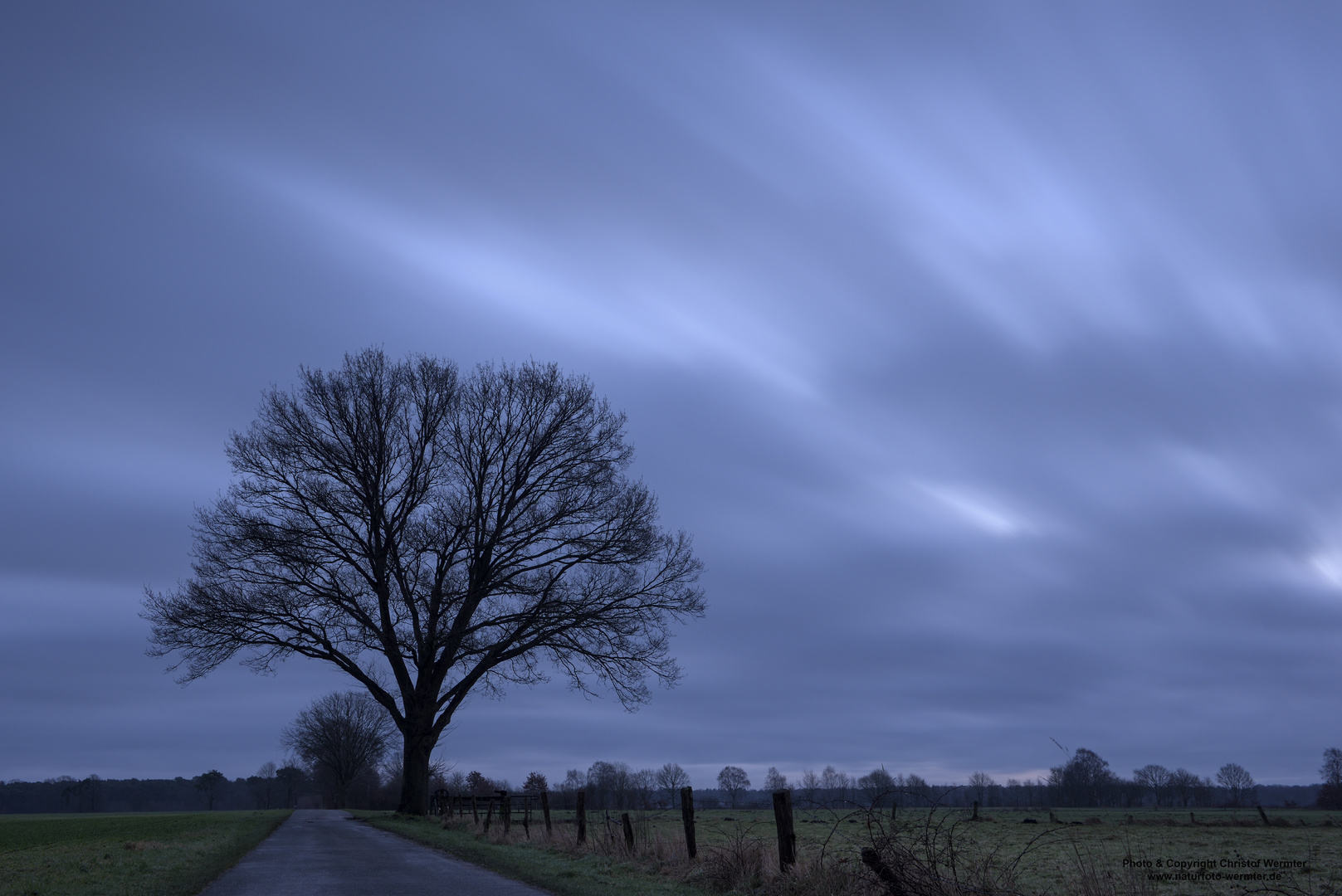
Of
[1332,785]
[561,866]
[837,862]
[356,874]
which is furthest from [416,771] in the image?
[1332,785]

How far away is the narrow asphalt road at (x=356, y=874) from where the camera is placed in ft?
34.7

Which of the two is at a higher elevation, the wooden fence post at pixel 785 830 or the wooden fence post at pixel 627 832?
the wooden fence post at pixel 785 830

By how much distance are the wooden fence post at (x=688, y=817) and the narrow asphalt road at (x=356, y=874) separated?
121 inches

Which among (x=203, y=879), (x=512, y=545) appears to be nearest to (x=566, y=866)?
(x=203, y=879)

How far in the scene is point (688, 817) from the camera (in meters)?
14.2

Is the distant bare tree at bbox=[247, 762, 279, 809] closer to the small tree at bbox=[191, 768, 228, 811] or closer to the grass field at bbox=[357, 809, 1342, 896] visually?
the small tree at bbox=[191, 768, 228, 811]

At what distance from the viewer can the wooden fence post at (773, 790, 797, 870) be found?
36.3ft

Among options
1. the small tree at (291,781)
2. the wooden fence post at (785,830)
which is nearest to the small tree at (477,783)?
the wooden fence post at (785,830)

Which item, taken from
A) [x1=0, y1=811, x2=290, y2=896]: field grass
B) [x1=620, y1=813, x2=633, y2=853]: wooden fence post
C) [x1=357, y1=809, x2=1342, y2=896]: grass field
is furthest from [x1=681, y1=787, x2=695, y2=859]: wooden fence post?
[x1=0, y1=811, x2=290, y2=896]: field grass

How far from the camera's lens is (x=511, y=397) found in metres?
29.7

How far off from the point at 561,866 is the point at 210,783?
141m

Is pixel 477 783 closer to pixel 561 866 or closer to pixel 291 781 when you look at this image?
pixel 561 866

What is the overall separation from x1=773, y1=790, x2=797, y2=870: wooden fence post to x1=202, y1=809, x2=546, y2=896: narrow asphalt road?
3.07m

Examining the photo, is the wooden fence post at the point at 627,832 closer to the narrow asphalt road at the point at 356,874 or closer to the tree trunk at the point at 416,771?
the narrow asphalt road at the point at 356,874
